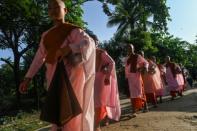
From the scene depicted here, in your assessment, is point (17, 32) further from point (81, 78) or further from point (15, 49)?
point (81, 78)

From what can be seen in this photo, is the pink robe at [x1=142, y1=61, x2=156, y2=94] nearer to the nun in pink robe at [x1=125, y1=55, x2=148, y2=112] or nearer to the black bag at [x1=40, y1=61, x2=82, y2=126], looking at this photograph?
the nun in pink robe at [x1=125, y1=55, x2=148, y2=112]

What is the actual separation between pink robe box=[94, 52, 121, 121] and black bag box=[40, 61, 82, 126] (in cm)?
421

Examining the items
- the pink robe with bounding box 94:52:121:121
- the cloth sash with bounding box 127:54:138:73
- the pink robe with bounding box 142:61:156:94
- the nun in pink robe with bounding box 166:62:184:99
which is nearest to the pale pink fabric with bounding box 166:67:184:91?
the nun in pink robe with bounding box 166:62:184:99

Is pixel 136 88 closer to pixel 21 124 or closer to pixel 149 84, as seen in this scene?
pixel 149 84

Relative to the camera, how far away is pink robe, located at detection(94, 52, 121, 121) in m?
9.33

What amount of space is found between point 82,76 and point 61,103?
480 mm

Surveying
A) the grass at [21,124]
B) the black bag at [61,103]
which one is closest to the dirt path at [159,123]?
the grass at [21,124]

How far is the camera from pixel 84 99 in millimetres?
5332

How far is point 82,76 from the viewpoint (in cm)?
538

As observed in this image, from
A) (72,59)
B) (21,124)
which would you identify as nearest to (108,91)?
(72,59)

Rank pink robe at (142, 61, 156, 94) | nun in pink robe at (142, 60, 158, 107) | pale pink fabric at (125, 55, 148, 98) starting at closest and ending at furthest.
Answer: pale pink fabric at (125, 55, 148, 98) → nun in pink robe at (142, 60, 158, 107) → pink robe at (142, 61, 156, 94)

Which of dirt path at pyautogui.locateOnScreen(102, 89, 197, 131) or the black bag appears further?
dirt path at pyautogui.locateOnScreen(102, 89, 197, 131)

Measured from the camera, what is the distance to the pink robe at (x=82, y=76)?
5.23 m

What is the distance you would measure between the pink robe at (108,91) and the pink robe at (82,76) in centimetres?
388
